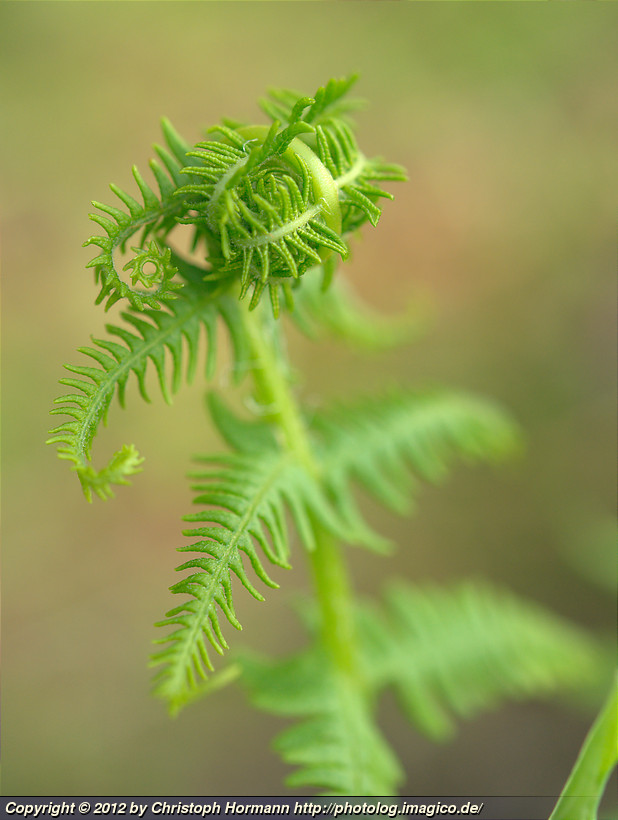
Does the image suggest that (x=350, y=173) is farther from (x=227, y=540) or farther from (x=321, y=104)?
(x=227, y=540)

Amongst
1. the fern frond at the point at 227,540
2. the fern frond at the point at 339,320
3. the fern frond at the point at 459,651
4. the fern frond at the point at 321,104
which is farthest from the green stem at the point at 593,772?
the fern frond at the point at 321,104

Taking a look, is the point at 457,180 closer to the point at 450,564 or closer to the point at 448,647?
the point at 450,564

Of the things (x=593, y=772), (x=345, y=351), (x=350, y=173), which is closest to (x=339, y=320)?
(x=350, y=173)

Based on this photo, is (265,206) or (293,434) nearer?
(265,206)

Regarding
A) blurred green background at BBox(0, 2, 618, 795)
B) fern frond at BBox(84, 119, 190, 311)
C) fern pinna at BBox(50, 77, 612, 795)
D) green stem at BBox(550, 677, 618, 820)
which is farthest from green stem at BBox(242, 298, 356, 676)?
blurred green background at BBox(0, 2, 618, 795)

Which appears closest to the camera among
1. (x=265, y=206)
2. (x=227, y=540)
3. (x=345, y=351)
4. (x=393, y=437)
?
(x=265, y=206)

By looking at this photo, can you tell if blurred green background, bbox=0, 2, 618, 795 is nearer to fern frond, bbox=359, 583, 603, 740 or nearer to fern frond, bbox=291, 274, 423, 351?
fern frond, bbox=359, 583, 603, 740

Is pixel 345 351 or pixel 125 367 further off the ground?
pixel 345 351

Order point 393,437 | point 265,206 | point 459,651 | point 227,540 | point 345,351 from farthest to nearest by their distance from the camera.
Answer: point 345,351 → point 459,651 → point 393,437 → point 227,540 → point 265,206

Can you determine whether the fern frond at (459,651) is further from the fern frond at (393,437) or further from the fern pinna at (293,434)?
the fern frond at (393,437)
